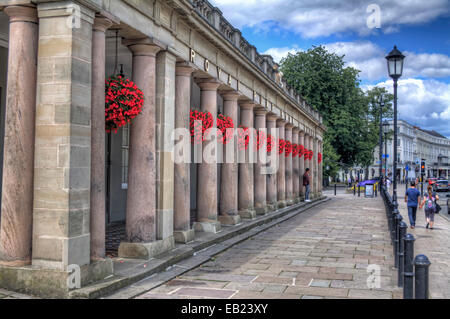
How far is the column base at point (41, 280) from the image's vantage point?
19.5 feet

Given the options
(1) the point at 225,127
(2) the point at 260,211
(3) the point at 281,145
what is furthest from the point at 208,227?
(3) the point at 281,145

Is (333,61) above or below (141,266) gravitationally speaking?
above

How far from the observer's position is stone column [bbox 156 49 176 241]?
9.00m

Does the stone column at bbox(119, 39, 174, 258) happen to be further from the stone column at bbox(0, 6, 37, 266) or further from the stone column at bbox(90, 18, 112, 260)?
the stone column at bbox(0, 6, 37, 266)

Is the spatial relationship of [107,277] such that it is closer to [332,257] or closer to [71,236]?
[71,236]

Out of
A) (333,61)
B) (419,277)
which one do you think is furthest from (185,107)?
(333,61)

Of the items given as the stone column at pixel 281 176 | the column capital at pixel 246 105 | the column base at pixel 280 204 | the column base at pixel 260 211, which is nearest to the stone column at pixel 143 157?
the column capital at pixel 246 105

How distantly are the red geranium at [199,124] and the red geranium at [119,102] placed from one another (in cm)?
334

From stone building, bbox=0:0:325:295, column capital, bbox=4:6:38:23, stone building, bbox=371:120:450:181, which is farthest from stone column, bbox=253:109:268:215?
stone building, bbox=371:120:450:181

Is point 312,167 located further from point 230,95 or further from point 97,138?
point 97,138

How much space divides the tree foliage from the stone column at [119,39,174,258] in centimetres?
3549

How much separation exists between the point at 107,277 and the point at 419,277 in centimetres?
442

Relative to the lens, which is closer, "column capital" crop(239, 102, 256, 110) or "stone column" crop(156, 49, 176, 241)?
"stone column" crop(156, 49, 176, 241)

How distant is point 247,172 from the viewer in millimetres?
15922
